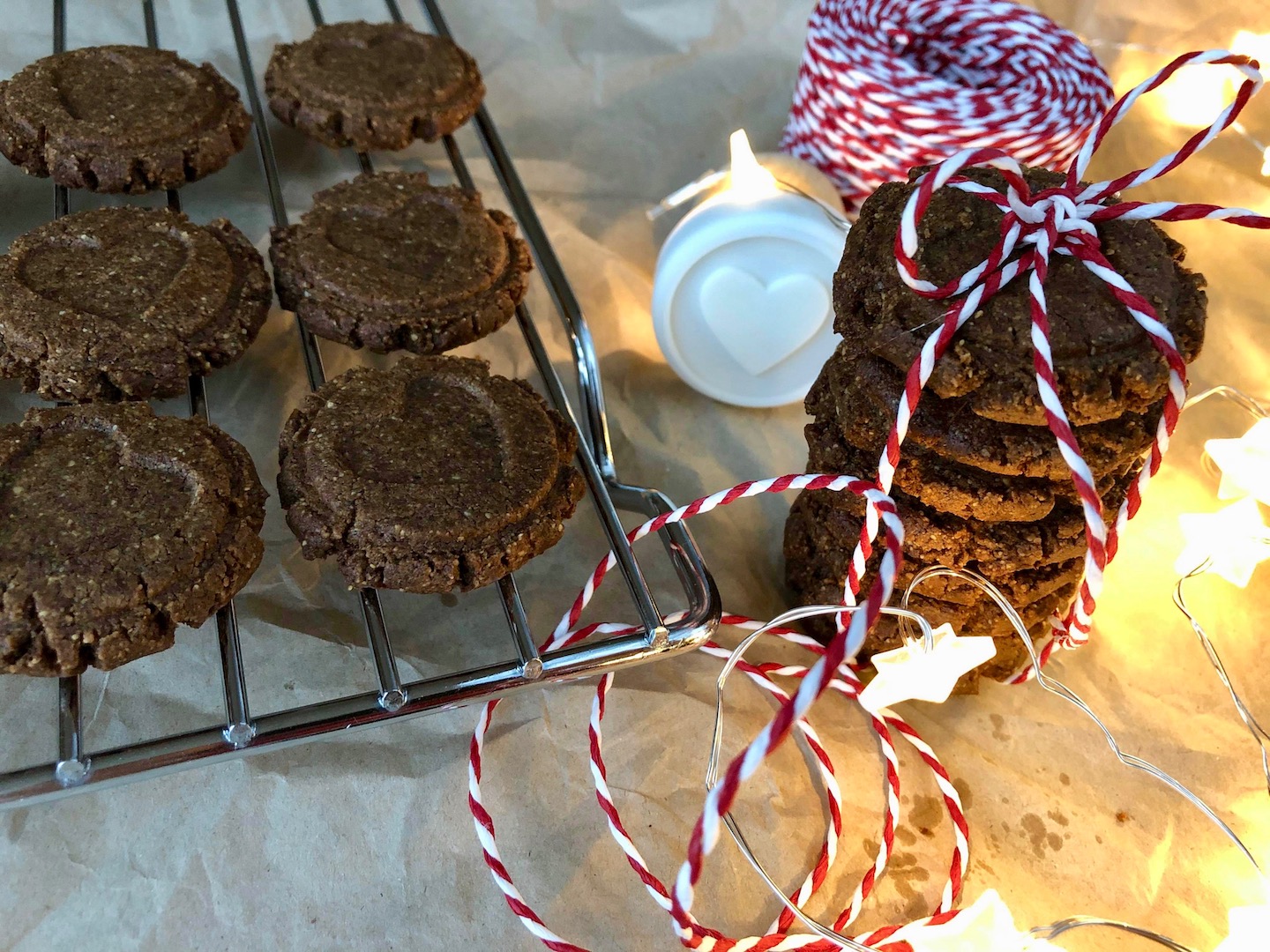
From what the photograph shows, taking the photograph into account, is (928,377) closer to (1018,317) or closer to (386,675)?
(1018,317)

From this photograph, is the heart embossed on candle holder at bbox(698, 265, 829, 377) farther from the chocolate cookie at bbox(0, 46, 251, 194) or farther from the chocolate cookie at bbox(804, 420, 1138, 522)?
the chocolate cookie at bbox(0, 46, 251, 194)

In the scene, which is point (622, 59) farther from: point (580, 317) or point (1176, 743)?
point (1176, 743)

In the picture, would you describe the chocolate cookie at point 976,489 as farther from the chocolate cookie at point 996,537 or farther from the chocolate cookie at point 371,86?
the chocolate cookie at point 371,86

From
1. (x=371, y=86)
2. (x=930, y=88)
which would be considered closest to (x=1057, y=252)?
(x=930, y=88)

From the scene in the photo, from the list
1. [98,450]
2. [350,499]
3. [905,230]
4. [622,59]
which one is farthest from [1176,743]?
[622,59]

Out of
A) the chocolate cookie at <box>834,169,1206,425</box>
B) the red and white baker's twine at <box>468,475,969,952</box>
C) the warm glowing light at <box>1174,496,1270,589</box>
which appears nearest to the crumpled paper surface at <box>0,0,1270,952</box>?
the red and white baker's twine at <box>468,475,969,952</box>

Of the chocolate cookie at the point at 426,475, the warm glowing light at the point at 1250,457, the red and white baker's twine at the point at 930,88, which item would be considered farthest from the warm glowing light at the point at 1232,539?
the chocolate cookie at the point at 426,475
